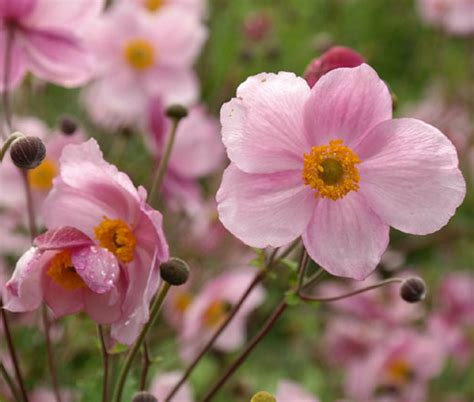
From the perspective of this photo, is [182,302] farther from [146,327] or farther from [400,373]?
[146,327]

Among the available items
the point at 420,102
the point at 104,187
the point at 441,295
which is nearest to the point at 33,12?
the point at 104,187

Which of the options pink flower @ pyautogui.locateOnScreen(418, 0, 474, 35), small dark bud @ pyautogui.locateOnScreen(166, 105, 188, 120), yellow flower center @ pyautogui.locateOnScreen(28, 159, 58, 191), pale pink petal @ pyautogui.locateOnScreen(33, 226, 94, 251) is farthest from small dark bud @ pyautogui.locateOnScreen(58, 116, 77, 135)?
→ pink flower @ pyautogui.locateOnScreen(418, 0, 474, 35)

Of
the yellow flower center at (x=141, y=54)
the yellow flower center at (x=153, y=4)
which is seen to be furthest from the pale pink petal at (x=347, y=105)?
the yellow flower center at (x=153, y=4)

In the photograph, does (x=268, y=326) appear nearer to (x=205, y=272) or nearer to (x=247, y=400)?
(x=247, y=400)

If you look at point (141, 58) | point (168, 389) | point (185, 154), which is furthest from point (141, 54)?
point (168, 389)

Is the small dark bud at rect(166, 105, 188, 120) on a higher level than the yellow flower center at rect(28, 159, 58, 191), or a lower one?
higher

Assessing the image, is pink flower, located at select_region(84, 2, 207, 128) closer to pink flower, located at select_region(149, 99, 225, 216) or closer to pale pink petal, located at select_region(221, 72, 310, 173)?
pink flower, located at select_region(149, 99, 225, 216)
